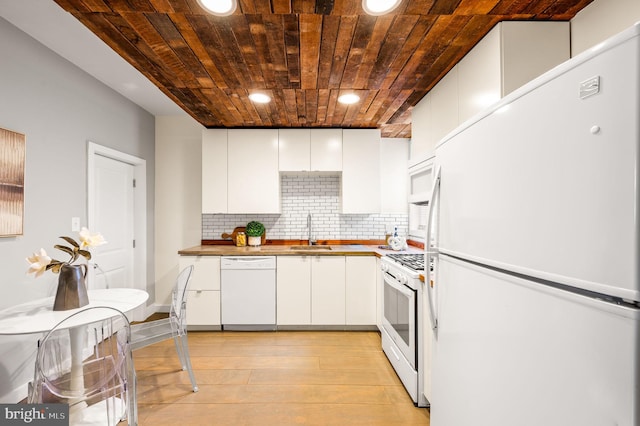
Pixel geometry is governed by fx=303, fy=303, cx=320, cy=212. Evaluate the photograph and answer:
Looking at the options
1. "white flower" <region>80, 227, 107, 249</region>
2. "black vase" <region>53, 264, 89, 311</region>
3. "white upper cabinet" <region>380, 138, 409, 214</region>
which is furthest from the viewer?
"white upper cabinet" <region>380, 138, 409, 214</region>

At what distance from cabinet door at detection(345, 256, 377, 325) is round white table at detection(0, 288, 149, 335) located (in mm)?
2036

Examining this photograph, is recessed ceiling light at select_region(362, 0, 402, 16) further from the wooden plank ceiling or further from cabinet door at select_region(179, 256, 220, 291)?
cabinet door at select_region(179, 256, 220, 291)

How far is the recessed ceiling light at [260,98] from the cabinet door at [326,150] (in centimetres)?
93

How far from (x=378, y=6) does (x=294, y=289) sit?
8.80 feet

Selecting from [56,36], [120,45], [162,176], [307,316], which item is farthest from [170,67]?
[307,316]

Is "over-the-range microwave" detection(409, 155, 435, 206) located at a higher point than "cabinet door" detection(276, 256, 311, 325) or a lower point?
higher

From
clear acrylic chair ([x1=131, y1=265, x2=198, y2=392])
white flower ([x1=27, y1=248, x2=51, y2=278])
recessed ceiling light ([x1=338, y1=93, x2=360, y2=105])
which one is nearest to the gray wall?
white flower ([x1=27, y1=248, x2=51, y2=278])

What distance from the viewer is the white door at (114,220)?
9.87 ft

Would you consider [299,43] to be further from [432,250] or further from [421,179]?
[432,250]

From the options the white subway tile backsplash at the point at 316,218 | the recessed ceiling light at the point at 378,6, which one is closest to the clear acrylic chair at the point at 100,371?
the recessed ceiling light at the point at 378,6

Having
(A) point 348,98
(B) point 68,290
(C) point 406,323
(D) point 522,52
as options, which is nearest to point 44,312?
(B) point 68,290

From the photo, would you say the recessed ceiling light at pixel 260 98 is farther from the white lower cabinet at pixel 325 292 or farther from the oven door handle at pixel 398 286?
the oven door handle at pixel 398 286

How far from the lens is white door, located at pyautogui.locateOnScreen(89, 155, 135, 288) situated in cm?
301

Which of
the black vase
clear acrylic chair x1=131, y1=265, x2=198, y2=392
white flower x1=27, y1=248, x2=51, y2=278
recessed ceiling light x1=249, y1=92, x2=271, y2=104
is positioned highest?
recessed ceiling light x1=249, y1=92, x2=271, y2=104
